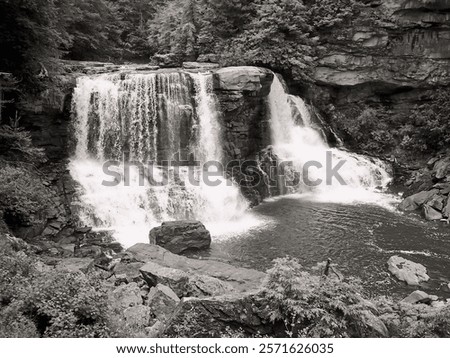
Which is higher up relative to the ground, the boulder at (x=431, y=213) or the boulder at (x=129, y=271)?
the boulder at (x=431, y=213)

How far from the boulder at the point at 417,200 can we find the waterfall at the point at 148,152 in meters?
7.65

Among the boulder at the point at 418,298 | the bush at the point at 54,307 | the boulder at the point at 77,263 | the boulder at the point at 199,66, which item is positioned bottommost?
the boulder at the point at 418,298

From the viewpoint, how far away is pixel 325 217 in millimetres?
17047

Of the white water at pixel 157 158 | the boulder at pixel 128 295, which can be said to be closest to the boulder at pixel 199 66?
the white water at pixel 157 158

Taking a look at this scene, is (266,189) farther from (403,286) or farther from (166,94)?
(403,286)

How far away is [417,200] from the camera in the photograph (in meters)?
18.3

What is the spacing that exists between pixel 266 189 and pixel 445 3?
587 inches

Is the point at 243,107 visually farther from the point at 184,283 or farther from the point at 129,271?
the point at 184,283

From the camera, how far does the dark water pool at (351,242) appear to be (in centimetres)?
1240

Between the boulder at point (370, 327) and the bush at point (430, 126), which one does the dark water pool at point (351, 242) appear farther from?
the bush at point (430, 126)

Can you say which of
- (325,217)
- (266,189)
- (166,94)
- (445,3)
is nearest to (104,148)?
(166,94)

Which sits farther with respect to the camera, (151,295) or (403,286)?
(403,286)

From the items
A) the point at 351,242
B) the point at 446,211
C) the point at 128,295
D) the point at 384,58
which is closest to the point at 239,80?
the point at 351,242
